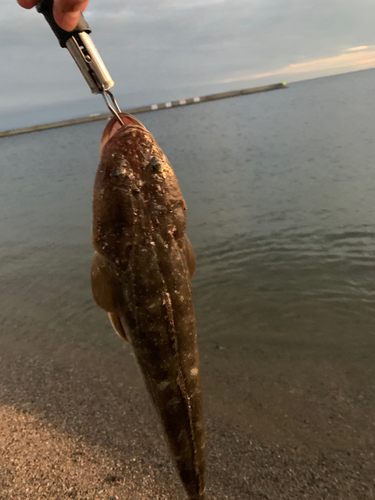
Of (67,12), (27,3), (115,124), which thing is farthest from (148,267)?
(27,3)

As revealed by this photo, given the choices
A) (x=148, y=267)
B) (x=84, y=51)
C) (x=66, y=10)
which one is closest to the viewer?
(x=66, y=10)

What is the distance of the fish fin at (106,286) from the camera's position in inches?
75.4

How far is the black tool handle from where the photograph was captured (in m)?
1.63

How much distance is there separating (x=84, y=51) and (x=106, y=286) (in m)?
1.28

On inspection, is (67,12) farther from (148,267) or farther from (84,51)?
(148,267)

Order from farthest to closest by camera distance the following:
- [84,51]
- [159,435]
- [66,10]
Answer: [159,435], [84,51], [66,10]

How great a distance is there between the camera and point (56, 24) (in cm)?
165

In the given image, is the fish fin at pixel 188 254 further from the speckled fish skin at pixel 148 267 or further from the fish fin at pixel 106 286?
the fish fin at pixel 106 286

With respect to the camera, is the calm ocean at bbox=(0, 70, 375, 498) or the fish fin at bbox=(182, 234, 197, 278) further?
the calm ocean at bbox=(0, 70, 375, 498)

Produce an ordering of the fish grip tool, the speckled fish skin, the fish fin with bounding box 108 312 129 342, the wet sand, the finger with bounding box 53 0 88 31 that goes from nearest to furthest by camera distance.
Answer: the finger with bounding box 53 0 88 31
the fish grip tool
the speckled fish skin
the fish fin with bounding box 108 312 129 342
the wet sand

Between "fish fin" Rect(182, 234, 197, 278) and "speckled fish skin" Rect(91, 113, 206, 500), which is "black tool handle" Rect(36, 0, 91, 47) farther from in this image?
"fish fin" Rect(182, 234, 197, 278)

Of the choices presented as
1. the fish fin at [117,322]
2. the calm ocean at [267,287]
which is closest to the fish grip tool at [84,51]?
the fish fin at [117,322]

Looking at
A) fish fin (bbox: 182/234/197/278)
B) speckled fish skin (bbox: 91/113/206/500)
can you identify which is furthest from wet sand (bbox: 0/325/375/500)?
fish fin (bbox: 182/234/197/278)

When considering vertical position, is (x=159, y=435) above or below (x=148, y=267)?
below
